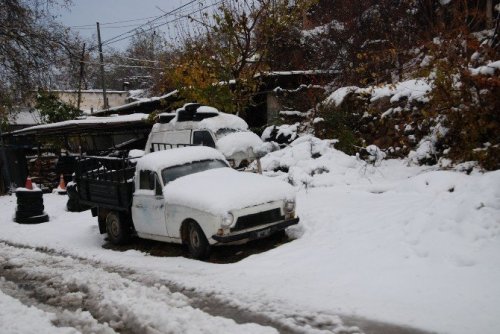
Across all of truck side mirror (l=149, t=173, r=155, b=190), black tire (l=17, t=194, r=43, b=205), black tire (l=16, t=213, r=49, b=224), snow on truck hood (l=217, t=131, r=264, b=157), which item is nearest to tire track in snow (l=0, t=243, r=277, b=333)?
truck side mirror (l=149, t=173, r=155, b=190)

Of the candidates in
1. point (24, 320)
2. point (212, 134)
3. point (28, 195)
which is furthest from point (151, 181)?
point (28, 195)

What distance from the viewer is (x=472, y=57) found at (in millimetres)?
9453

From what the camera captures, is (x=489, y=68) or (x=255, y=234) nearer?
(x=255, y=234)

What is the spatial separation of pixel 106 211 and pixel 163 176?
2.56m

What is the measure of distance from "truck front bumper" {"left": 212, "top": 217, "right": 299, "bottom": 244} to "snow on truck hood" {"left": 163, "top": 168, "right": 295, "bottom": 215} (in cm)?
40

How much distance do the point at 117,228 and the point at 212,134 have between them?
177 inches

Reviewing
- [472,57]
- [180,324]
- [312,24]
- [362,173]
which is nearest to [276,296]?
[180,324]

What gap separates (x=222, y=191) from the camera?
23.4 ft

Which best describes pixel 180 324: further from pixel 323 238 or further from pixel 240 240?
pixel 323 238

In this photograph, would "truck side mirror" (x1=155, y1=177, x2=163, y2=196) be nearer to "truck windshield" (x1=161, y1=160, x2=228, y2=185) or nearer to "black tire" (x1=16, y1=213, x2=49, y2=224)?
"truck windshield" (x1=161, y1=160, x2=228, y2=185)

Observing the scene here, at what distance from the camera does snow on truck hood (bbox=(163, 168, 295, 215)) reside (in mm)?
6893

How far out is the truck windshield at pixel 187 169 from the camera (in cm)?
816

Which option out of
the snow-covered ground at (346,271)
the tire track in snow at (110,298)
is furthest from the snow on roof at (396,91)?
the tire track in snow at (110,298)

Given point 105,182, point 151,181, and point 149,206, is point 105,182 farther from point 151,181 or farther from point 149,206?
point 149,206
